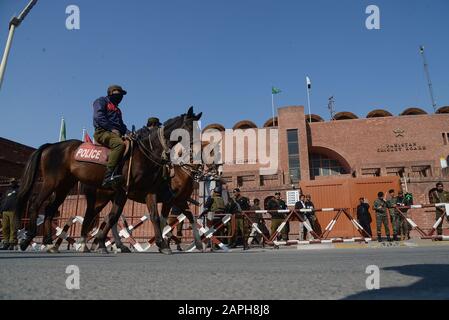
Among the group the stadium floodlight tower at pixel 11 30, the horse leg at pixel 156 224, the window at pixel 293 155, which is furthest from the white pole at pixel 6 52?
the window at pixel 293 155

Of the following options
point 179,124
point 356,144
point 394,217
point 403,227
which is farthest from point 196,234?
point 356,144

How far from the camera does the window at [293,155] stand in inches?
1487

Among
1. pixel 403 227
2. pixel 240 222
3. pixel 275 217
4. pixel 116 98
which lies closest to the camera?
pixel 116 98

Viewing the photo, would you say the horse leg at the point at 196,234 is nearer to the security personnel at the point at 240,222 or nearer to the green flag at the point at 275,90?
the security personnel at the point at 240,222

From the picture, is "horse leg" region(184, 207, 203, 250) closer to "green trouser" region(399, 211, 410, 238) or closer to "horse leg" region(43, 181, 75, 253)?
"horse leg" region(43, 181, 75, 253)

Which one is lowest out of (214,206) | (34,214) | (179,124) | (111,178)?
(34,214)

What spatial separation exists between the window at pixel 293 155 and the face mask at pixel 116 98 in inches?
1267

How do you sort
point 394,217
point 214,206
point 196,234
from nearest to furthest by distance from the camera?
point 196,234
point 214,206
point 394,217

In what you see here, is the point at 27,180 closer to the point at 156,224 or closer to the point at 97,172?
the point at 97,172

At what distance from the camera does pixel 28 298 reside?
5.25 ft

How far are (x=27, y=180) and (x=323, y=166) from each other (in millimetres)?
40430

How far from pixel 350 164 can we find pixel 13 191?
118 feet

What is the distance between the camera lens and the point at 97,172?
6586mm

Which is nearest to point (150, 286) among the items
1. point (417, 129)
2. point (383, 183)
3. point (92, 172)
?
point (92, 172)
